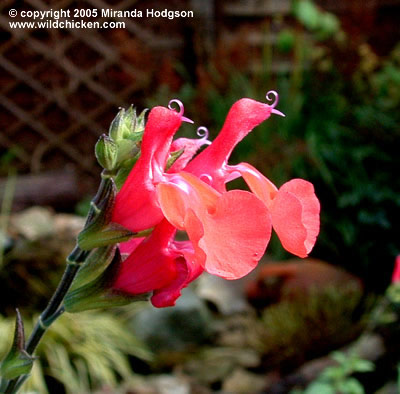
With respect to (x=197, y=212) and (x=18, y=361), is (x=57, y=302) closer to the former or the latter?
(x=18, y=361)

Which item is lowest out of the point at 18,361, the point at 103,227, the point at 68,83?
the point at 18,361

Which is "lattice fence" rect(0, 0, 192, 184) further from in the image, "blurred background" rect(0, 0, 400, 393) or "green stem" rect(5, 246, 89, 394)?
"green stem" rect(5, 246, 89, 394)

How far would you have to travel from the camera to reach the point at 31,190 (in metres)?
3.90

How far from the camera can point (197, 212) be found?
45 cm

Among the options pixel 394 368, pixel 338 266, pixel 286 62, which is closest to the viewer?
pixel 394 368

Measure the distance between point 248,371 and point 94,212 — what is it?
2.13m

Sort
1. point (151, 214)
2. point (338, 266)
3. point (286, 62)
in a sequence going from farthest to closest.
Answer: point (286, 62) < point (338, 266) < point (151, 214)

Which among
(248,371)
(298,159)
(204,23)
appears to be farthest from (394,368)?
(204,23)

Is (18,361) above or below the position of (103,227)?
below

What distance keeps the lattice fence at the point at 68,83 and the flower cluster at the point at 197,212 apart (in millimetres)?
3879

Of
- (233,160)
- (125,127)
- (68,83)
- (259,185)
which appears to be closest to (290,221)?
(259,185)

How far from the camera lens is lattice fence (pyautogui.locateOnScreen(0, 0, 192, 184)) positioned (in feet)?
14.5

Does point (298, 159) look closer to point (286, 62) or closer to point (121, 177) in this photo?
point (286, 62)

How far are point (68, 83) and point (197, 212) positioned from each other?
422cm
